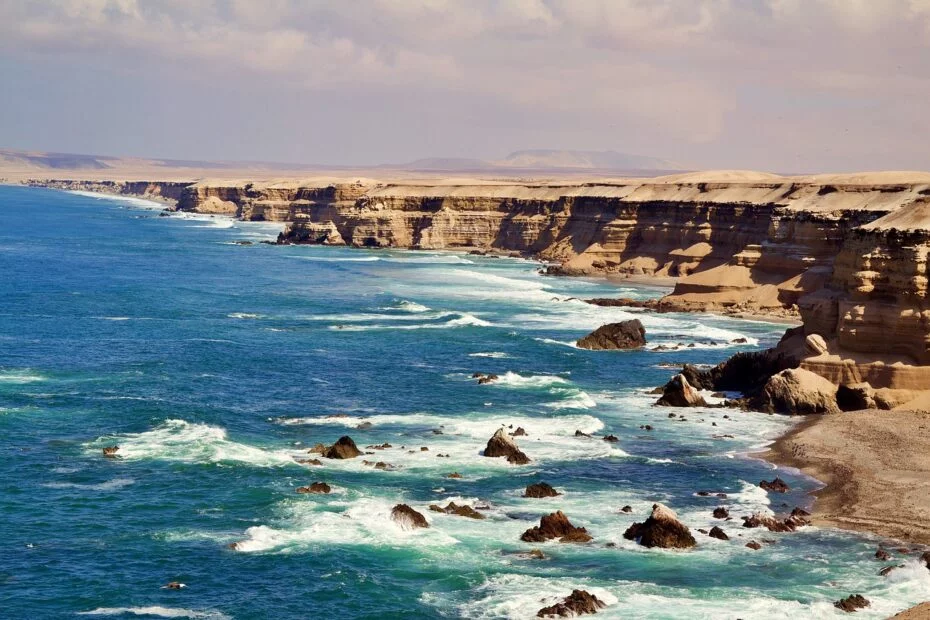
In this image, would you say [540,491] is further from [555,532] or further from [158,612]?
[158,612]

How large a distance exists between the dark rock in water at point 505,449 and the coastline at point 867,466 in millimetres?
9636

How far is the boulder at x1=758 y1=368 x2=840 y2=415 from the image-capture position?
51219 mm

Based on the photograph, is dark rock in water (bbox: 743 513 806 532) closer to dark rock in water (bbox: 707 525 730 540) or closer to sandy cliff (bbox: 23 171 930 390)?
dark rock in water (bbox: 707 525 730 540)

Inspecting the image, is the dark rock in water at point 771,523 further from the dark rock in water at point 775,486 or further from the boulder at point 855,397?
the boulder at point 855,397

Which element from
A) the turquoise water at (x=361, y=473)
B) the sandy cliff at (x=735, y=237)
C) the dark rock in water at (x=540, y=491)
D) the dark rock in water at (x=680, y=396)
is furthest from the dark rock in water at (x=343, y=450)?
the sandy cliff at (x=735, y=237)

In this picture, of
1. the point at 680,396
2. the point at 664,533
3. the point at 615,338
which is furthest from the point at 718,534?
the point at 615,338

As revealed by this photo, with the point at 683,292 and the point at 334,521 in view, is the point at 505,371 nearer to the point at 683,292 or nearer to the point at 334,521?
the point at 334,521

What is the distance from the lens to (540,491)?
3819 centimetres

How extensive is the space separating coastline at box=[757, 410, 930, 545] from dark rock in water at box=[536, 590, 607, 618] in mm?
10831

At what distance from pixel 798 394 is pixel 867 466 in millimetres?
9884

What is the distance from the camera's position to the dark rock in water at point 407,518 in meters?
34.6

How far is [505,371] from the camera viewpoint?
204 feet

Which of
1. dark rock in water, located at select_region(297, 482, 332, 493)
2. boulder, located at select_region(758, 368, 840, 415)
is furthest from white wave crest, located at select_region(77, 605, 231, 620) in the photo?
boulder, located at select_region(758, 368, 840, 415)

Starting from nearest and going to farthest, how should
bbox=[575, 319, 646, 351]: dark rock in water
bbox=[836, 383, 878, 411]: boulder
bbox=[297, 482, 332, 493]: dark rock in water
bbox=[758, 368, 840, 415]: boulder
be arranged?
bbox=[297, 482, 332, 493]: dark rock in water
bbox=[836, 383, 878, 411]: boulder
bbox=[758, 368, 840, 415]: boulder
bbox=[575, 319, 646, 351]: dark rock in water
